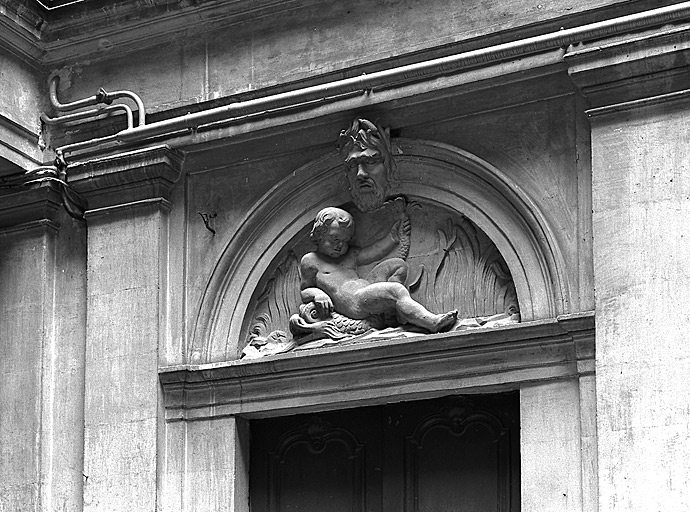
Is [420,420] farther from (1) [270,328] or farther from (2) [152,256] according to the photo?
(2) [152,256]

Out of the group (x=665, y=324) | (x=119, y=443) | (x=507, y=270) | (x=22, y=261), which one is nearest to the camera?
(x=665, y=324)

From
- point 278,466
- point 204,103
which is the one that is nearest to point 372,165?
point 204,103

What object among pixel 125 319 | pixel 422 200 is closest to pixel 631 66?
pixel 422 200

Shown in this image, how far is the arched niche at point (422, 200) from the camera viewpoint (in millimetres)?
10219

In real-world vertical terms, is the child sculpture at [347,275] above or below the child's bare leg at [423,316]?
above

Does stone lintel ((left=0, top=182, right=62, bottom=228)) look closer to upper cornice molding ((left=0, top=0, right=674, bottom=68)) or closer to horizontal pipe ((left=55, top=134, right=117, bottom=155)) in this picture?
horizontal pipe ((left=55, top=134, right=117, bottom=155))

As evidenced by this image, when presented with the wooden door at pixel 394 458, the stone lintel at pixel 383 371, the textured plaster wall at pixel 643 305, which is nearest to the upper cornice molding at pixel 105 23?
the stone lintel at pixel 383 371

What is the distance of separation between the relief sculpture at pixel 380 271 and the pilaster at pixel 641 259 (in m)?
0.97

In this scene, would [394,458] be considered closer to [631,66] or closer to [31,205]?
[631,66]

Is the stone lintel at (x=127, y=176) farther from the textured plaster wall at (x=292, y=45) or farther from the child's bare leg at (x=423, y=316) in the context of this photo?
the child's bare leg at (x=423, y=316)

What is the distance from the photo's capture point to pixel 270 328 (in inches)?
441

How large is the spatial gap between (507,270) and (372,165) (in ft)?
3.85

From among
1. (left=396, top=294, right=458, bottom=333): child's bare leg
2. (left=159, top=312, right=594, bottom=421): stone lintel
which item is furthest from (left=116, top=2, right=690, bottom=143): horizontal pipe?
(left=159, top=312, right=594, bottom=421): stone lintel

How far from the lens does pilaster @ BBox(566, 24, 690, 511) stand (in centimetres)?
932
